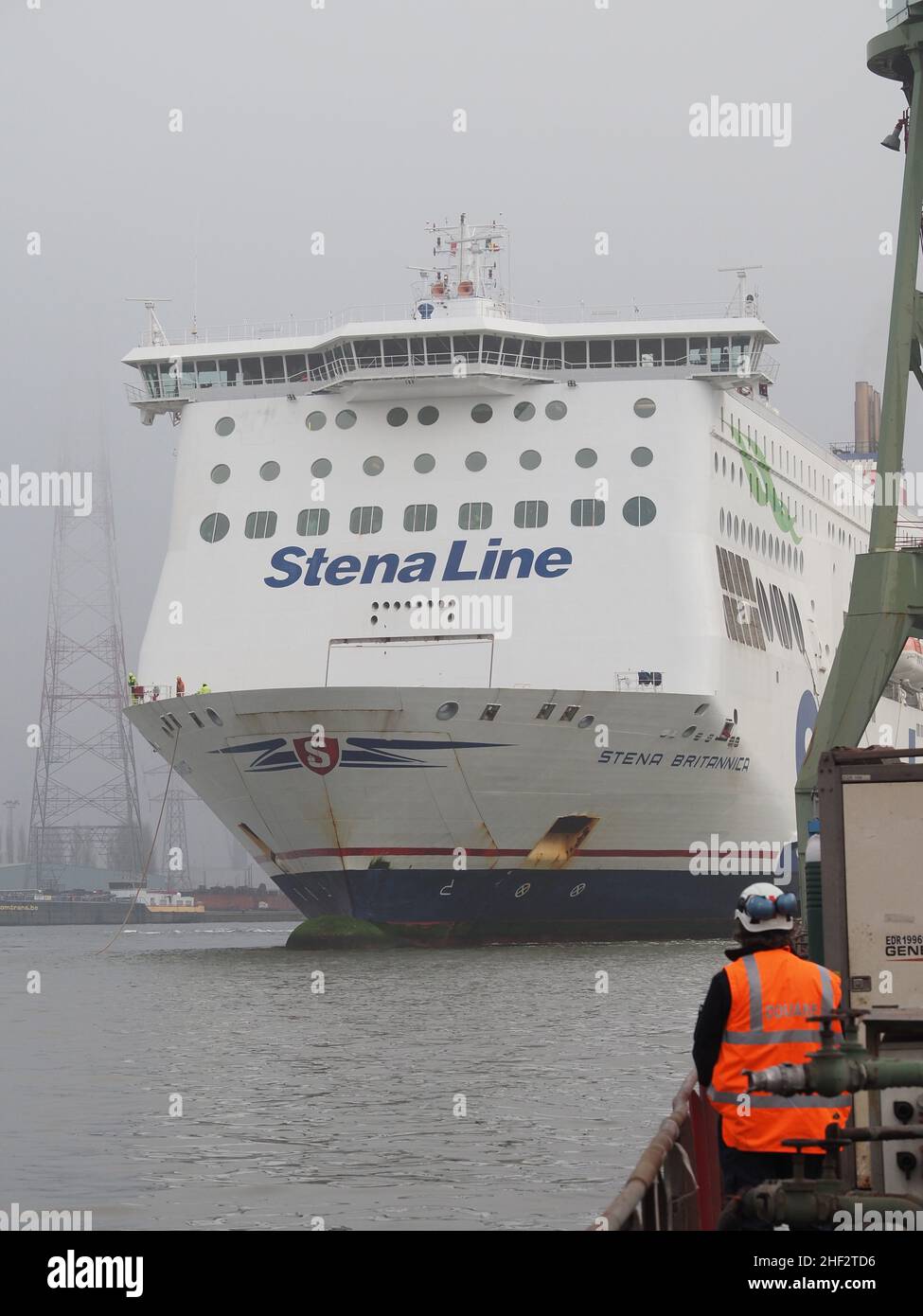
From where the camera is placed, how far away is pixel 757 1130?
670 centimetres

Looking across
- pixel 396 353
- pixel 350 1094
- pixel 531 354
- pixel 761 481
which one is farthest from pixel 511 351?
pixel 350 1094

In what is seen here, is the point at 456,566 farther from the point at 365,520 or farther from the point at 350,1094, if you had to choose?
the point at 350,1094

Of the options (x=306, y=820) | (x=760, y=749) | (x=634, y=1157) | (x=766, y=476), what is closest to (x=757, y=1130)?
(x=634, y=1157)

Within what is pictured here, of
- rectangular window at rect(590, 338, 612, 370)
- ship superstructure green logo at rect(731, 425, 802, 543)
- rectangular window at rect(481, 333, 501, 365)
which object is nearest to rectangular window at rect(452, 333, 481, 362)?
rectangular window at rect(481, 333, 501, 365)

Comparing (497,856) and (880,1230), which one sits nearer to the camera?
(880,1230)

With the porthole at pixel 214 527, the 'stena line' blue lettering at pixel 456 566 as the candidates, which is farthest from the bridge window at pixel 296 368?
the 'stena line' blue lettering at pixel 456 566

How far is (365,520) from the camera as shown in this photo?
3734 cm

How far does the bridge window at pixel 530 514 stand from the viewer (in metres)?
36.8

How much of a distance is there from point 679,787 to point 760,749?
4.06m

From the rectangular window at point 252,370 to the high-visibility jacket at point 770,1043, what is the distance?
110 feet

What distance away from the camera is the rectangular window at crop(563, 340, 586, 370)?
38031 millimetres

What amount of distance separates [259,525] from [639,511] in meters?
7.36

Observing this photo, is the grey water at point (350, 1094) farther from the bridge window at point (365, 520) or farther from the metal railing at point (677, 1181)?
the bridge window at point (365, 520)
